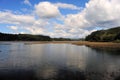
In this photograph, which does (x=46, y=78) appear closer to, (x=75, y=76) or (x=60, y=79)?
(x=60, y=79)

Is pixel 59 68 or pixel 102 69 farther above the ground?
pixel 59 68

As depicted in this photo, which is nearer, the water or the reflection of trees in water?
the reflection of trees in water

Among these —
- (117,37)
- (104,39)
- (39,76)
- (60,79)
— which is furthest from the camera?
(104,39)

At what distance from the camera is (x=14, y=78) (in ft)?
71.2

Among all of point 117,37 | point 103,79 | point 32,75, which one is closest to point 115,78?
point 103,79

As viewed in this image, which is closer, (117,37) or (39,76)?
(39,76)

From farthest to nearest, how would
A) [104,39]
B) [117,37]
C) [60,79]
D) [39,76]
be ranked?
[104,39] → [117,37] → [39,76] → [60,79]

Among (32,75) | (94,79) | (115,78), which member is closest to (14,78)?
(32,75)

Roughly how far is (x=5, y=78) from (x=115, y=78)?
49.7 feet

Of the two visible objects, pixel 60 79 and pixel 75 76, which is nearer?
pixel 60 79

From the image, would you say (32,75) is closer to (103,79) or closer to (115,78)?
(103,79)

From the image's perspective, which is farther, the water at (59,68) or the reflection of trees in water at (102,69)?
the water at (59,68)

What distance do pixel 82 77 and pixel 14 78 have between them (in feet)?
30.9

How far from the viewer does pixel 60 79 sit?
21.0 m
